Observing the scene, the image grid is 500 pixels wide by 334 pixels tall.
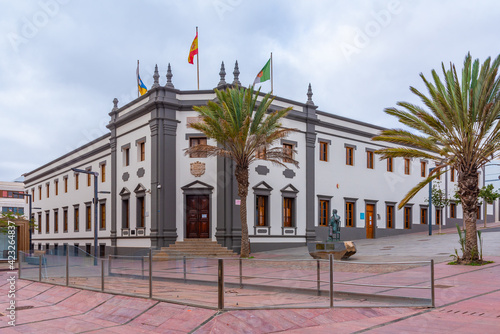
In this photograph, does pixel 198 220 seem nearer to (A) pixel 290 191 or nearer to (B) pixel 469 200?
(A) pixel 290 191

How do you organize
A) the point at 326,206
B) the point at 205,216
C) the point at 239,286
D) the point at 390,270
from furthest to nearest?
the point at 326,206 → the point at 205,216 → the point at 239,286 → the point at 390,270

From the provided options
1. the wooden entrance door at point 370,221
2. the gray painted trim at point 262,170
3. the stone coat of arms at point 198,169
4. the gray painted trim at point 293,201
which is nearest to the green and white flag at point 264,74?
the gray painted trim at point 262,170

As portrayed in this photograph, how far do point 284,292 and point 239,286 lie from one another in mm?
1224

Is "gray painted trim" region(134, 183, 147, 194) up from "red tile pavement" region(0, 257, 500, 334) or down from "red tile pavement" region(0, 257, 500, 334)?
up

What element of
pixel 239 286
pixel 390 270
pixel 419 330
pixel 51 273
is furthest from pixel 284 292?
pixel 51 273

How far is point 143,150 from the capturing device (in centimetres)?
3189

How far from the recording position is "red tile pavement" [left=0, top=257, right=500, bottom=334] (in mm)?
8391

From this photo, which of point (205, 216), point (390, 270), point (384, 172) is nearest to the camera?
point (390, 270)

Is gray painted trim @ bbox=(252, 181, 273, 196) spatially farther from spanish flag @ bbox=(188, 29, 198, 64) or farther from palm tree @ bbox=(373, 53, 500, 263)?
palm tree @ bbox=(373, 53, 500, 263)

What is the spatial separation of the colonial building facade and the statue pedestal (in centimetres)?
763

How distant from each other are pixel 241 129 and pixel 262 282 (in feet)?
46.8

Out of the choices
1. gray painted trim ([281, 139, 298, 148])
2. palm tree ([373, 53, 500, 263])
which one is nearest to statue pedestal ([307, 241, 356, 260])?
palm tree ([373, 53, 500, 263])

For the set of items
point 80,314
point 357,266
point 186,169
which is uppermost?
point 186,169

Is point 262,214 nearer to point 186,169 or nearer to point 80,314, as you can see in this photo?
point 186,169
